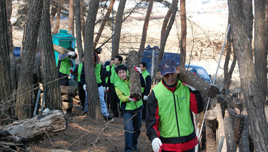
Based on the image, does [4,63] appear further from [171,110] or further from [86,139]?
[171,110]

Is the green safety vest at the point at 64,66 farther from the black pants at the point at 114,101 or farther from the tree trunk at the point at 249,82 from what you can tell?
the tree trunk at the point at 249,82

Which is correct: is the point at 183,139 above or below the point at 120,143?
above

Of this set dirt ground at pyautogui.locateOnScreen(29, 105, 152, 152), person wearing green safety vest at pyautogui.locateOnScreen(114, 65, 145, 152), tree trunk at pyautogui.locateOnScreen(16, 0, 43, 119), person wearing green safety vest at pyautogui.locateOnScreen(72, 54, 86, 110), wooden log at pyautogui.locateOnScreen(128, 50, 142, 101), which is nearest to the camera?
wooden log at pyautogui.locateOnScreen(128, 50, 142, 101)

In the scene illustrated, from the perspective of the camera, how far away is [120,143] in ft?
24.0

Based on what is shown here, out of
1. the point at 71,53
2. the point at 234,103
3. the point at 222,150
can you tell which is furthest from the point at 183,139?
the point at 71,53

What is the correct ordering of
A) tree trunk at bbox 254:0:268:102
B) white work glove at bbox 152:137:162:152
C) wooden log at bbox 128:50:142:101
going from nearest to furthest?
white work glove at bbox 152:137:162:152, wooden log at bbox 128:50:142:101, tree trunk at bbox 254:0:268:102

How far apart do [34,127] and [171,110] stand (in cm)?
180

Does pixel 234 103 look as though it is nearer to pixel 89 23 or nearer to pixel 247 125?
pixel 247 125

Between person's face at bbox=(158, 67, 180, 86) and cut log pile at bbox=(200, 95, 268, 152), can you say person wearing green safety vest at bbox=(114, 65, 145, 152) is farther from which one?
person's face at bbox=(158, 67, 180, 86)

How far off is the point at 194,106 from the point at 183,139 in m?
0.41

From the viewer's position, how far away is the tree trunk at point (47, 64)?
6.94 m

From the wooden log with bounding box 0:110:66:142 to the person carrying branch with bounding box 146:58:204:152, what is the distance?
1319 millimetres

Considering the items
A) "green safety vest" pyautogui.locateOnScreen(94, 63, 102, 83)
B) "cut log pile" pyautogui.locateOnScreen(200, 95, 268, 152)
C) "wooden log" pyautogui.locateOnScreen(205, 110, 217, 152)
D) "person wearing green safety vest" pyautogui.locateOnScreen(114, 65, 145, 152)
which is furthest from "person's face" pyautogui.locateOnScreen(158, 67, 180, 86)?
"green safety vest" pyautogui.locateOnScreen(94, 63, 102, 83)

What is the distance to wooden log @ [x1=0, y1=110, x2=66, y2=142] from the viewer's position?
3.70m
